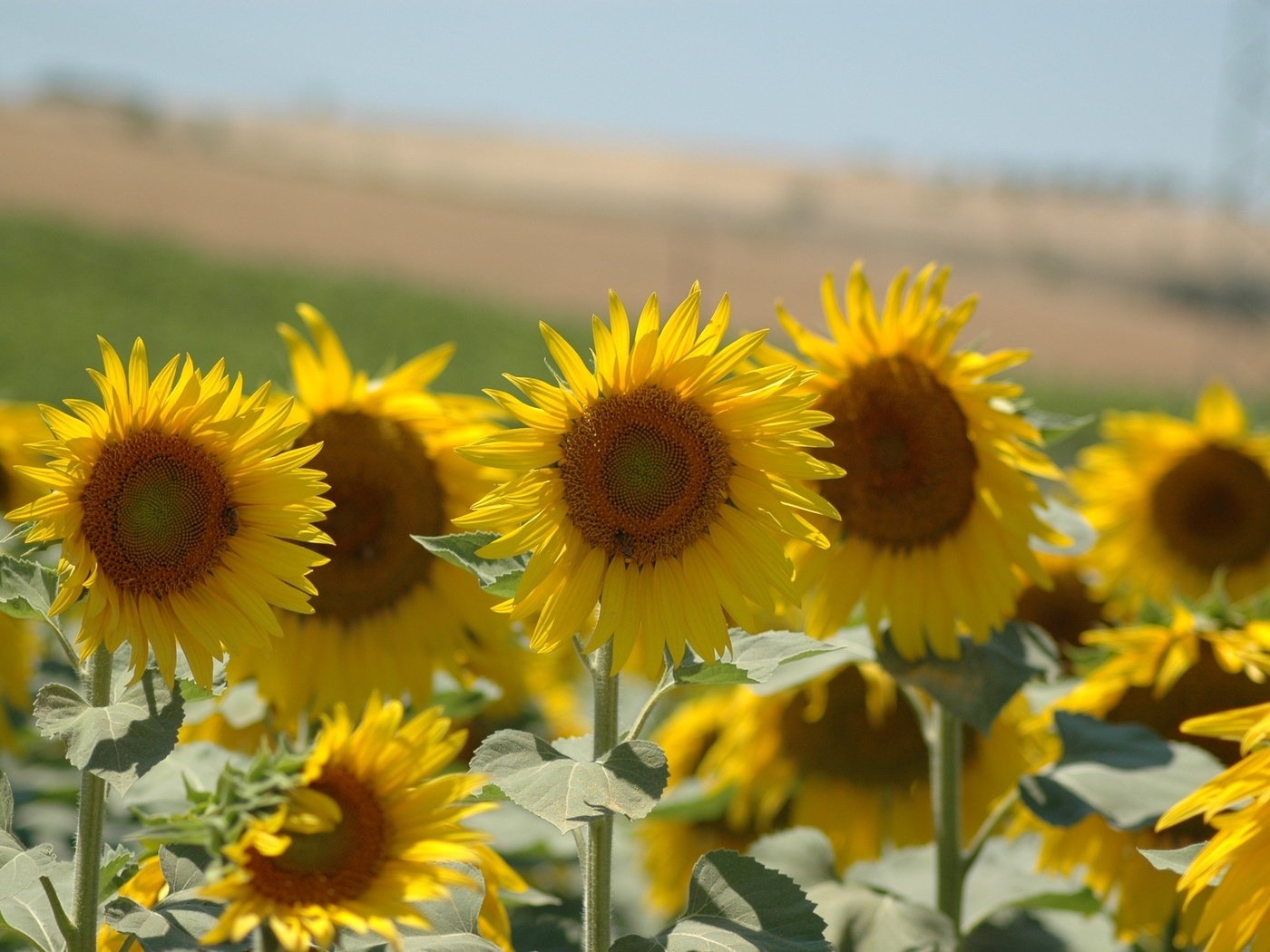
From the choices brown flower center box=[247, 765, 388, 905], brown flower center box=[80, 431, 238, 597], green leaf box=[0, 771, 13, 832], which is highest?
brown flower center box=[80, 431, 238, 597]

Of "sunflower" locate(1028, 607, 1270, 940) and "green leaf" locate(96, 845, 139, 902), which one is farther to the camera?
"sunflower" locate(1028, 607, 1270, 940)

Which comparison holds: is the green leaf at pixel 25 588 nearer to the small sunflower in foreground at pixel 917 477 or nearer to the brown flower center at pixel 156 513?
the brown flower center at pixel 156 513

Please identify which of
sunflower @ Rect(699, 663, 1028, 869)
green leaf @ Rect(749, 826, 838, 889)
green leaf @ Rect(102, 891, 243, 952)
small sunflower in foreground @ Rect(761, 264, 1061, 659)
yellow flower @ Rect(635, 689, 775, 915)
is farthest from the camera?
yellow flower @ Rect(635, 689, 775, 915)

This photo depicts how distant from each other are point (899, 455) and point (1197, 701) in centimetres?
58

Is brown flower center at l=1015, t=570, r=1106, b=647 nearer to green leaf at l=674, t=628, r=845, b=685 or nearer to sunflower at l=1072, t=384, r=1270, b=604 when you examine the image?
sunflower at l=1072, t=384, r=1270, b=604

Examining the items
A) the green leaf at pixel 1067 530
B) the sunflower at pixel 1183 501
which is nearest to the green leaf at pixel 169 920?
the green leaf at pixel 1067 530

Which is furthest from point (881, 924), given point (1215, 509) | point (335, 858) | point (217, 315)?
point (217, 315)

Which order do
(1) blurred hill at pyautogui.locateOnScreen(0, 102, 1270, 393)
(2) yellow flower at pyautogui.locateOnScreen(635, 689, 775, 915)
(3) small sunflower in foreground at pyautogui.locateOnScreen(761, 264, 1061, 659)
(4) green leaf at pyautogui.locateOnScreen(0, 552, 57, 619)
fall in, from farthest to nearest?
(1) blurred hill at pyautogui.locateOnScreen(0, 102, 1270, 393), (2) yellow flower at pyautogui.locateOnScreen(635, 689, 775, 915), (3) small sunflower in foreground at pyautogui.locateOnScreen(761, 264, 1061, 659), (4) green leaf at pyautogui.locateOnScreen(0, 552, 57, 619)

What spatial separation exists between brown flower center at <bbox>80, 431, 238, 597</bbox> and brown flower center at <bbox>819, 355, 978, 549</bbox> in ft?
2.64

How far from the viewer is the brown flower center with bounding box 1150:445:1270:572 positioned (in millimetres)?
2846

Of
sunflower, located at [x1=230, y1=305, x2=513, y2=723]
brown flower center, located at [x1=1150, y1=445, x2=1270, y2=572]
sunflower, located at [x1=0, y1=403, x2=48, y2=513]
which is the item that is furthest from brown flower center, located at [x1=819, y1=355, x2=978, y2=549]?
sunflower, located at [x1=0, y1=403, x2=48, y2=513]

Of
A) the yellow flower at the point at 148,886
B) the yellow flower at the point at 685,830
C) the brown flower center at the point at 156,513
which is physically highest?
the brown flower center at the point at 156,513

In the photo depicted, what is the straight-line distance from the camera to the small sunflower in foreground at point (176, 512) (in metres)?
1.36

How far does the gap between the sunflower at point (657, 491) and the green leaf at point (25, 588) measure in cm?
41
